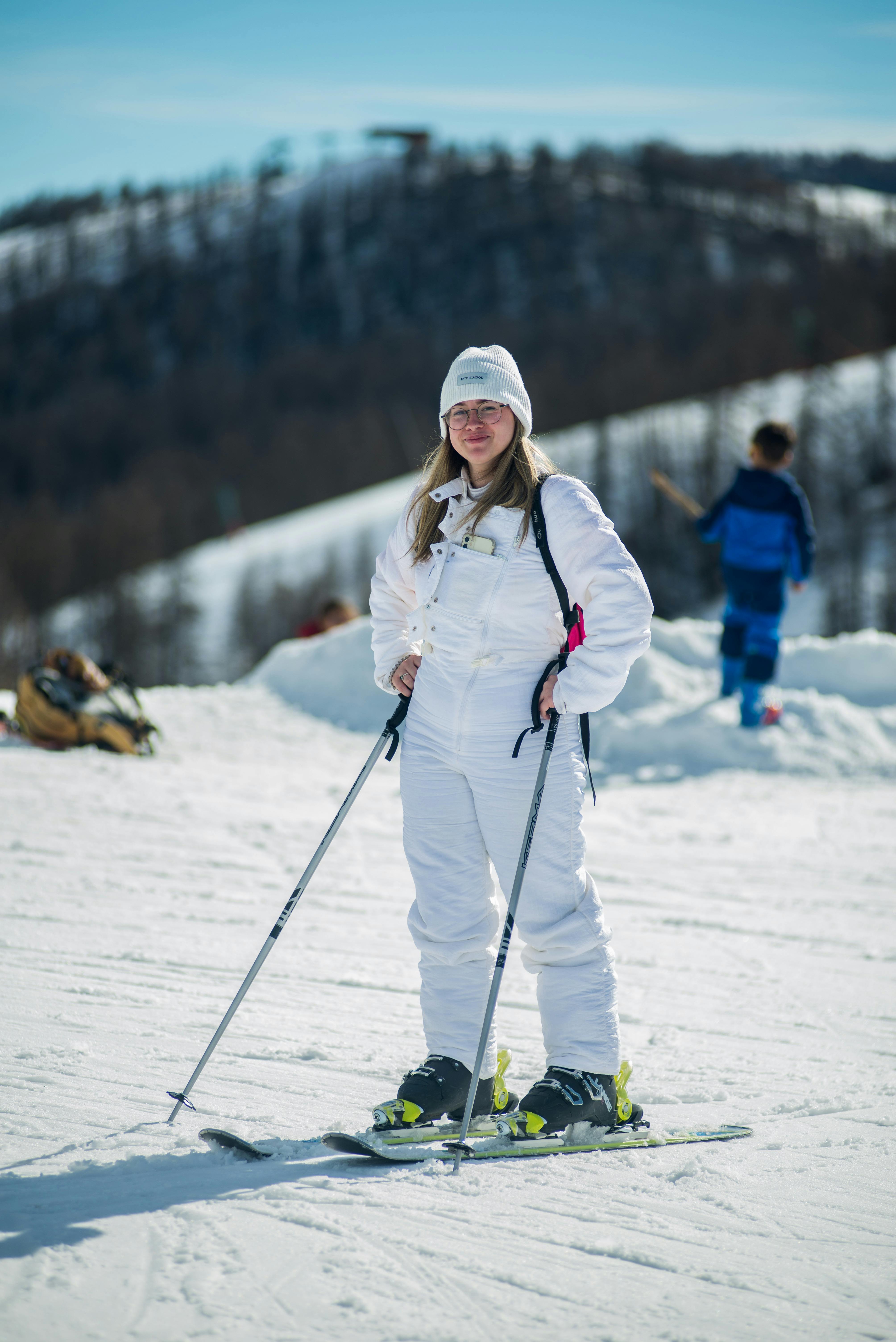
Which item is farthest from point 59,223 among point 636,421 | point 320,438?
point 636,421

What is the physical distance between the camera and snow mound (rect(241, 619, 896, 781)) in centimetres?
815

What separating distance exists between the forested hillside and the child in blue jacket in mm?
48103

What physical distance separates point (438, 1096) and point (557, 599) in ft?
4.04

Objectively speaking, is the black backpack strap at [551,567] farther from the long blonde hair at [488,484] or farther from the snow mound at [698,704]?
the snow mound at [698,704]

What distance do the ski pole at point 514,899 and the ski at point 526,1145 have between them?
6cm

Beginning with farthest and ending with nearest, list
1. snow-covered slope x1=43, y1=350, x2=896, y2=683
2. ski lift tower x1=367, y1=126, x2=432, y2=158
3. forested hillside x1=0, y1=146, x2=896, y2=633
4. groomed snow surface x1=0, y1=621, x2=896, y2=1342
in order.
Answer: ski lift tower x1=367, y1=126, x2=432, y2=158 < forested hillside x1=0, y1=146, x2=896, y2=633 < snow-covered slope x1=43, y1=350, x2=896, y2=683 < groomed snow surface x1=0, y1=621, x2=896, y2=1342

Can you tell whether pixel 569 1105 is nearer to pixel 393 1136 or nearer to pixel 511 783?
pixel 393 1136

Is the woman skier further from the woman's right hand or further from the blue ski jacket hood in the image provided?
the blue ski jacket hood

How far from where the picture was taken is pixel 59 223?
156625 millimetres

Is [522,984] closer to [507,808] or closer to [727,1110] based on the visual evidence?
[727,1110]

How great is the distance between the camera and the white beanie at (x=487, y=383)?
2682 mm

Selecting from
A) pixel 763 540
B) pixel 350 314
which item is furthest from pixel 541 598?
pixel 350 314

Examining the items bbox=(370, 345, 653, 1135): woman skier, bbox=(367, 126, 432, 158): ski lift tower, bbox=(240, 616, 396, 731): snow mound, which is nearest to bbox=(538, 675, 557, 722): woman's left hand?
bbox=(370, 345, 653, 1135): woman skier

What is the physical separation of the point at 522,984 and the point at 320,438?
84475mm
